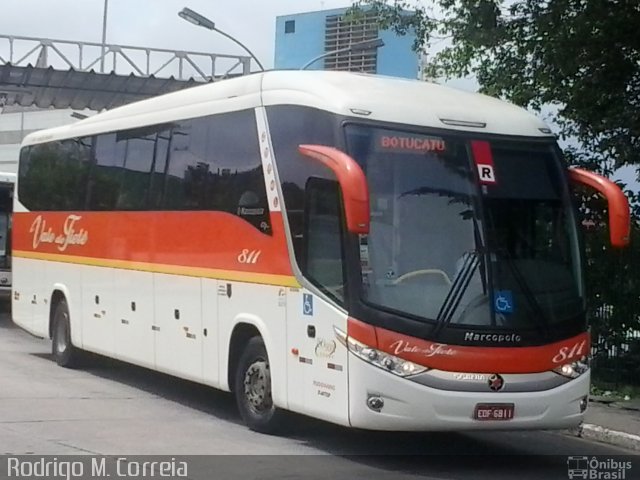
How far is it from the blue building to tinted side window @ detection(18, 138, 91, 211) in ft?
101

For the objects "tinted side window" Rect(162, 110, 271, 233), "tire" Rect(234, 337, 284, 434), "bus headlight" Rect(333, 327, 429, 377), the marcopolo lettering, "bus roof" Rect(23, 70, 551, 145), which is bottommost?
"tire" Rect(234, 337, 284, 434)

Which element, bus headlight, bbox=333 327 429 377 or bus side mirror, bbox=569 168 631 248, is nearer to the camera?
bus headlight, bbox=333 327 429 377

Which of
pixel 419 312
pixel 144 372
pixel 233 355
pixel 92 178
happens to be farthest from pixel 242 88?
pixel 144 372

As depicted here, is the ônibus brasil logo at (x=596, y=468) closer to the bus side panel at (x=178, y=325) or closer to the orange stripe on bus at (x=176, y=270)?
the orange stripe on bus at (x=176, y=270)

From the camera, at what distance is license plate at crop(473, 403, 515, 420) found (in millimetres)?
10453

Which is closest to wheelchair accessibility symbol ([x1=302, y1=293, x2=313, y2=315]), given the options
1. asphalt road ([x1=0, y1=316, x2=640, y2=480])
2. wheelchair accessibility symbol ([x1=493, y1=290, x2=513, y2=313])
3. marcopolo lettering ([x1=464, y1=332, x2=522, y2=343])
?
asphalt road ([x1=0, y1=316, x2=640, y2=480])

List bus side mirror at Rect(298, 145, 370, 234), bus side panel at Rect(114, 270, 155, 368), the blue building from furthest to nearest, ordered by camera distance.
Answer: the blue building → bus side panel at Rect(114, 270, 155, 368) → bus side mirror at Rect(298, 145, 370, 234)

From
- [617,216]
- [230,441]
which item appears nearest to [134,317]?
[230,441]

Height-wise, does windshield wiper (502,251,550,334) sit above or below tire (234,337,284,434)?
above

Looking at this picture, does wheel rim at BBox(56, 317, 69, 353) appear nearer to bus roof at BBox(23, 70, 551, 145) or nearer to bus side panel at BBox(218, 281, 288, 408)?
bus side panel at BBox(218, 281, 288, 408)

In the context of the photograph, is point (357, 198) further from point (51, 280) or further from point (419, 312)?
point (51, 280)

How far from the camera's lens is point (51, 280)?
1814 cm

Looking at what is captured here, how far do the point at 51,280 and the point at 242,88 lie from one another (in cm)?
656

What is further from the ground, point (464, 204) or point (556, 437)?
point (464, 204)
